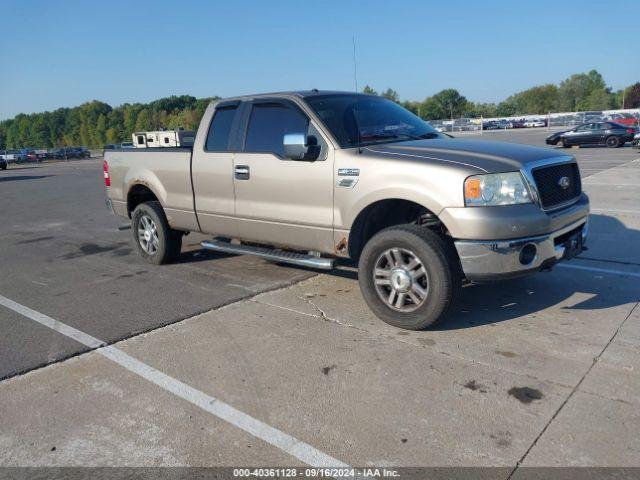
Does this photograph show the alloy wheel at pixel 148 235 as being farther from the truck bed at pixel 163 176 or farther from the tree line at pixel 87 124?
the tree line at pixel 87 124

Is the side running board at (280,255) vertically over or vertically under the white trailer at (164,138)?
under

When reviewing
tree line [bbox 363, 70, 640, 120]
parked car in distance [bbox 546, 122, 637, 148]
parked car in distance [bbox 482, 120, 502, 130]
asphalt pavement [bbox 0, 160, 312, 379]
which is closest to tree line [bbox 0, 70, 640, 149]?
tree line [bbox 363, 70, 640, 120]

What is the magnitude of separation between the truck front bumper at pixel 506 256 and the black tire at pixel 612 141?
25203 mm

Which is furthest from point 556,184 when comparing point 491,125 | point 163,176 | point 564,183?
point 491,125

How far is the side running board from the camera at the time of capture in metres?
4.80

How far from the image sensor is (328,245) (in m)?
4.81

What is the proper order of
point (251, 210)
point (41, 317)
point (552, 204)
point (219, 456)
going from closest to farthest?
point (219, 456) → point (552, 204) → point (41, 317) → point (251, 210)

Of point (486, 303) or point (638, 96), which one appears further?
point (638, 96)

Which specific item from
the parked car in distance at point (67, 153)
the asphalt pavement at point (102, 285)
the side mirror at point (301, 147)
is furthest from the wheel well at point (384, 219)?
the parked car in distance at point (67, 153)

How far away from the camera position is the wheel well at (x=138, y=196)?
22.4ft

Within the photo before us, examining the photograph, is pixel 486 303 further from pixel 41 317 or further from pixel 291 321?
pixel 41 317

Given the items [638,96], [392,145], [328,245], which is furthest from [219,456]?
[638,96]

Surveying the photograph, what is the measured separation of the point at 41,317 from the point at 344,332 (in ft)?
9.42

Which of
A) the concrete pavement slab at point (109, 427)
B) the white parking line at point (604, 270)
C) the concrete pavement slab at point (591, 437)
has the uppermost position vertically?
the white parking line at point (604, 270)
